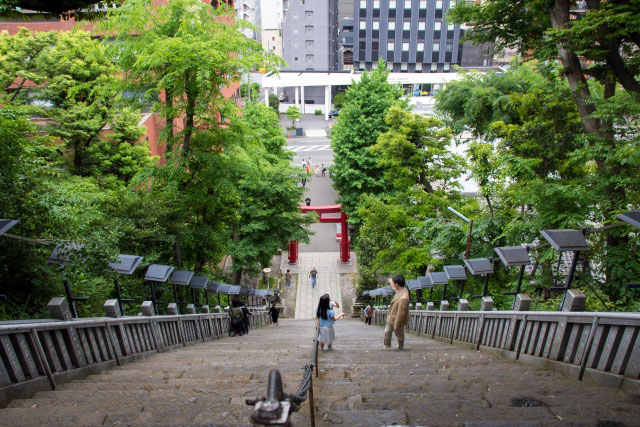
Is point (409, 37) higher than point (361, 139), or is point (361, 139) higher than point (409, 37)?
point (409, 37)

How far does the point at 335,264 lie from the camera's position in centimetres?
3034

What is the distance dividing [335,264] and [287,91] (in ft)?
164

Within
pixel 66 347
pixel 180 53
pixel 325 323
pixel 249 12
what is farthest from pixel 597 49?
pixel 249 12

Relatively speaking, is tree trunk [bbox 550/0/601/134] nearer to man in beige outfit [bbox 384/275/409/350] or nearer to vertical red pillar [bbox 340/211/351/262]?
man in beige outfit [bbox 384/275/409/350]

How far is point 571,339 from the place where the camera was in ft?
18.0

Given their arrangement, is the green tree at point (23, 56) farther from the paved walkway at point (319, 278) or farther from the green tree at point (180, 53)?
the paved walkway at point (319, 278)

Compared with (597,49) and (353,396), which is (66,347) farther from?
(597,49)

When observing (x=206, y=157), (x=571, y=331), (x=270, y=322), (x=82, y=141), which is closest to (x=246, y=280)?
(x=270, y=322)

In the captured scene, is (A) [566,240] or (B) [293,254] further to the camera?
(B) [293,254]

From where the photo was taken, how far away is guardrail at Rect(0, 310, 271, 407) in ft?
15.0

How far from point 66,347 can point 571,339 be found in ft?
19.7

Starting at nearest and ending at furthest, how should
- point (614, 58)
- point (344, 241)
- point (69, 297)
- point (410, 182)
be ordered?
point (69, 297), point (614, 58), point (410, 182), point (344, 241)

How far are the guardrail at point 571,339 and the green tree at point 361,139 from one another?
19669mm

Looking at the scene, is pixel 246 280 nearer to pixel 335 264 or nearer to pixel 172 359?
pixel 335 264
